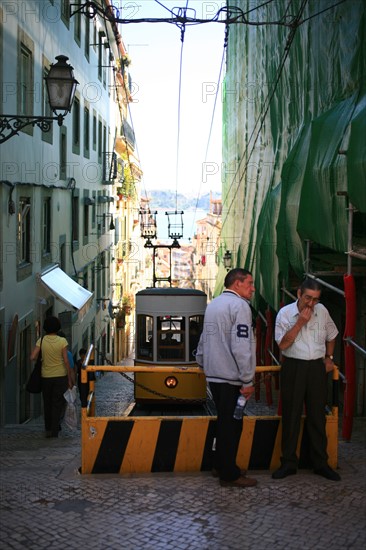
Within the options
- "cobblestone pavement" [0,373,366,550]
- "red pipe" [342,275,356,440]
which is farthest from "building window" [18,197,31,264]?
"cobblestone pavement" [0,373,366,550]

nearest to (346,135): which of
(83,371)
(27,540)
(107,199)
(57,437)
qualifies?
(83,371)

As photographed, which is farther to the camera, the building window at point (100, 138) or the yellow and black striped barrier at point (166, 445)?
the building window at point (100, 138)

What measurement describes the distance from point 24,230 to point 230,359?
10778 mm

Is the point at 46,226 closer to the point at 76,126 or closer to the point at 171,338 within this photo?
the point at 171,338

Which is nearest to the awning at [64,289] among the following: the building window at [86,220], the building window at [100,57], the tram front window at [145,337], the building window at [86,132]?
the tram front window at [145,337]

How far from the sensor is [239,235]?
24938 millimetres

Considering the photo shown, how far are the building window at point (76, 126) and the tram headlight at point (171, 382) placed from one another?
1089cm

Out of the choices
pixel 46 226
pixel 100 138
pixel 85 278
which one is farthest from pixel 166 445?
pixel 100 138

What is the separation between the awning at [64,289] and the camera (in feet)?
56.0

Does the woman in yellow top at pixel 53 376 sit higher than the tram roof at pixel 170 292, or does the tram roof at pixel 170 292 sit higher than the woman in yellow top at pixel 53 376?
the tram roof at pixel 170 292

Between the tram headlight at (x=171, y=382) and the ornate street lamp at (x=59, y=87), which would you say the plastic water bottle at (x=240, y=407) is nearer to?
the ornate street lamp at (x=59, y=87)

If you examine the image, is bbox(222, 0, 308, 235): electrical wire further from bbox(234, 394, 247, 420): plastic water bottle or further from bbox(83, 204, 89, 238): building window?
bbox(234, 394, 247, 420): plastic water bottle

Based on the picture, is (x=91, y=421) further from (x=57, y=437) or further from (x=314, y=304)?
(x=57, y=437)

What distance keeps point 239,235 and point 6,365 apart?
40.7 ft
